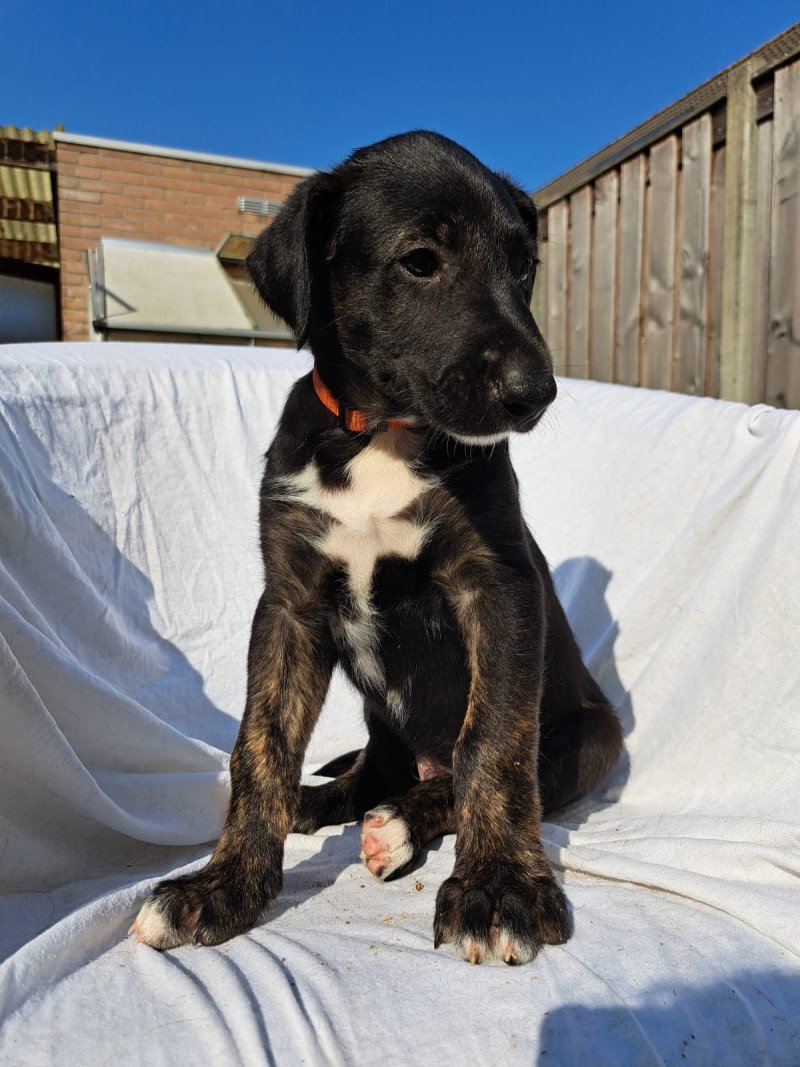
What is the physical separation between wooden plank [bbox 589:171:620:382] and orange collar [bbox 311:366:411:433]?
3438 millimetres

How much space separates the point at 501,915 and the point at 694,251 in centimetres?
389

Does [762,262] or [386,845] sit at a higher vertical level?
[762,262]

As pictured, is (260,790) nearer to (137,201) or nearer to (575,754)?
(575,754)

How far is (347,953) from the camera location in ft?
6.19

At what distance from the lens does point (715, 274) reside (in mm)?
4695

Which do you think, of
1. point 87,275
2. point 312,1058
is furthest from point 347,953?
point 87,275

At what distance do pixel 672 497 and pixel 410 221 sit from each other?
199 centimetres

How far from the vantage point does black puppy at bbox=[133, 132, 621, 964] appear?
2.08 m

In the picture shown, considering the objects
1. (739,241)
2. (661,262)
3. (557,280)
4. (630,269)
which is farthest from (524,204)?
(557,280)

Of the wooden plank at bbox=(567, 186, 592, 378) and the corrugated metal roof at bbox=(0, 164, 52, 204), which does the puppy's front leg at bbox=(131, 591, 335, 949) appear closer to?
the wooden plank at bbox=(567, 186, 592, 378)

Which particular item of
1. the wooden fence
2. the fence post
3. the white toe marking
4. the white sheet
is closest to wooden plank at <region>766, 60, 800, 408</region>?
the wooden fence

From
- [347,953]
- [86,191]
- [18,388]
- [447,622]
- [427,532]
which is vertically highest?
[86,191]

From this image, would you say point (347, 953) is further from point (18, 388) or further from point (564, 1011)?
point (18, 388)

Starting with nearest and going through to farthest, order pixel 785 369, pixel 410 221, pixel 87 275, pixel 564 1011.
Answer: pixel 564 1011 → pixel 410 221 → pixel 785 369 → pixel 87 275
